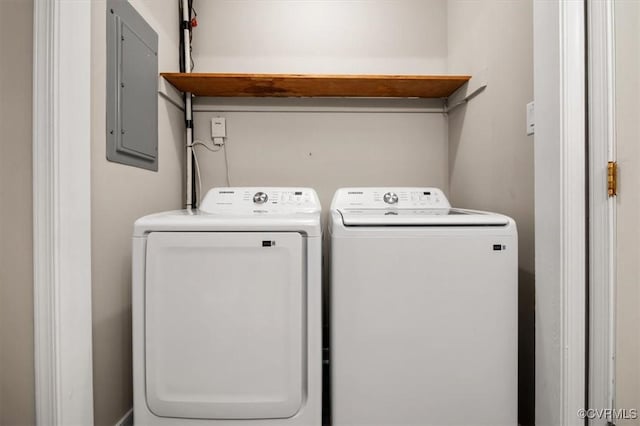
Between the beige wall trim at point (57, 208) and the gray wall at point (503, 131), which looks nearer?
the beige wall trim at point (57, 208)

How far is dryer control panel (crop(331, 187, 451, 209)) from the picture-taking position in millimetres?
1592

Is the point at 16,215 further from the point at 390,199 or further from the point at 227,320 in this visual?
the point at 390,199

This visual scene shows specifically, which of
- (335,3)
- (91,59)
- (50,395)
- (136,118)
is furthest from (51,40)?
(335,3)

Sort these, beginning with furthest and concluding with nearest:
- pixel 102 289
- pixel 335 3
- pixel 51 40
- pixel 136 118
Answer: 1. pixel 335 3
2. pixel 136 118
3. pixel 102 289
4. pixel 51 40

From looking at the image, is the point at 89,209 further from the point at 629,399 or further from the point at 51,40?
the point at 629,399

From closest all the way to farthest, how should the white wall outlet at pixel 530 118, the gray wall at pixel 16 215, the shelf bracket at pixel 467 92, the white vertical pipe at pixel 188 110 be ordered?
the gray wall at pixel 16 215
the white wall outlet at pixel 530 118
the shelf bracket at pixel 467 92
the white vertical pipe at pixel 188 110

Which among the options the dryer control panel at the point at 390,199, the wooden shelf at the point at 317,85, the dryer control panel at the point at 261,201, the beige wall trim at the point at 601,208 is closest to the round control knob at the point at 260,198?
the dryer control panel at the point at 261,201

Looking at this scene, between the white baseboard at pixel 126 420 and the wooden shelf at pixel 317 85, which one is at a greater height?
the wooden shelf at pixel 317 85

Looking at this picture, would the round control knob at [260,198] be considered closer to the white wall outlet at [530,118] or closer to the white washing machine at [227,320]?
the white washing machine at [227,320]

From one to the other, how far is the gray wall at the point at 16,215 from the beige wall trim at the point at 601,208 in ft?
5.44

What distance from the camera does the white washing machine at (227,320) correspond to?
104cm

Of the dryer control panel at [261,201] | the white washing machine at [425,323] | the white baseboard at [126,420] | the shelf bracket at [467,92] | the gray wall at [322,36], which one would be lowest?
the white baseboard at [126,420]

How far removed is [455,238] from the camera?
1.06 metres

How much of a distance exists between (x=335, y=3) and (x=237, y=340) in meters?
1.94
